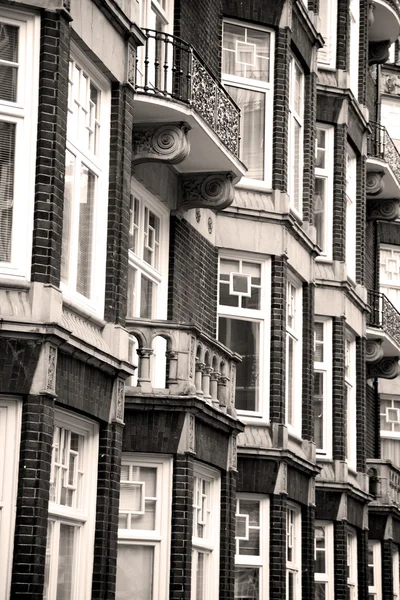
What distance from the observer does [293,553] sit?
950 inches

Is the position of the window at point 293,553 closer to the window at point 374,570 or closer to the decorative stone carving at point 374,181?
the window at point 374,570

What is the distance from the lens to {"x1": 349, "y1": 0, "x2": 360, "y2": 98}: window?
97.0 feet

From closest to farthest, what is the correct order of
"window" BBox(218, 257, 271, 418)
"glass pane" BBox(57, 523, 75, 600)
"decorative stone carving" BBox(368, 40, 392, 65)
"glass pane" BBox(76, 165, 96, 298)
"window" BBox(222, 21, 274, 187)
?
1. "glass pane" BBox(57, 523, 75, 600)
2. "glass pane" BBox(76, 165, 96, 298)
3. "window" BBox(218, 257, 271, 418)
4. "window" BBox(222, 21, 274, 187)
5. "decorative stone carving" BBox(368, 40, 392, 65)

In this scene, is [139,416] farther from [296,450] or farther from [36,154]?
[296,450]

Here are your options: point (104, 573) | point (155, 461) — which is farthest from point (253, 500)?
point (104, 573)

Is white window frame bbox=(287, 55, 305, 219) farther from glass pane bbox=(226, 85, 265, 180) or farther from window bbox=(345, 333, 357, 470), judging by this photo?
window bbox=(345, 333, 357, 470)

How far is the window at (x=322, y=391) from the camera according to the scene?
2694cm

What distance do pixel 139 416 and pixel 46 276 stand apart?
4.58m

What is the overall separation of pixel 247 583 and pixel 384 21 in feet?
53.7

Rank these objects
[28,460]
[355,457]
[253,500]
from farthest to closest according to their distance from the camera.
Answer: [355,457]
[253,500]
[28,460]

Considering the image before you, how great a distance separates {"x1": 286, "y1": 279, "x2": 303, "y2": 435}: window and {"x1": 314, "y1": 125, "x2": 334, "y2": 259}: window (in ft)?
8.99

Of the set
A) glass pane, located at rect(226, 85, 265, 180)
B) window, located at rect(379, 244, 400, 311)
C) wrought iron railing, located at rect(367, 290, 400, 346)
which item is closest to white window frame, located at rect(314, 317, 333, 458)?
glass pane, located at rect(226, 85, 265, 180)

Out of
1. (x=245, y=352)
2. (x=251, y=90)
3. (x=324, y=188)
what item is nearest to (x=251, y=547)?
(x=245, y=352)

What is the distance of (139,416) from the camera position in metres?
17.8
